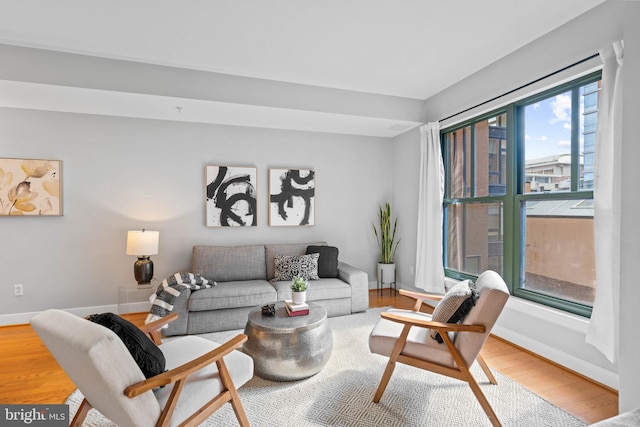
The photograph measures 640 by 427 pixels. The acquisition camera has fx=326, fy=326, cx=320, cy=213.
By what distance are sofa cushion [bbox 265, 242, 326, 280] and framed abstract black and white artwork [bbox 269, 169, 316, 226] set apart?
378mm

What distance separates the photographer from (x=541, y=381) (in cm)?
245

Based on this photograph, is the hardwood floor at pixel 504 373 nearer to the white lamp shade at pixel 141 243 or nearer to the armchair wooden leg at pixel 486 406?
the armchair wooden leg at pixel 486 406

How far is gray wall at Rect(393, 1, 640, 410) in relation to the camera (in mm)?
1824

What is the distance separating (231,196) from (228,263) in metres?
0.92

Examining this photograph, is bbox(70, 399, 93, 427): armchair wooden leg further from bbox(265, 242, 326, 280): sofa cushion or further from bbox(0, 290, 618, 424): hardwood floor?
bbox(265, 242, 326, 280): sofa cushion

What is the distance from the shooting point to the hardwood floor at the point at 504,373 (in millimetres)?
2179

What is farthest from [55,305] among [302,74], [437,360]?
[437,360]

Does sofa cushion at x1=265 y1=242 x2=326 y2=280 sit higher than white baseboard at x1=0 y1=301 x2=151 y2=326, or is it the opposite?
sofa cushion at x1=265 y1=242 x2=326 y2=280

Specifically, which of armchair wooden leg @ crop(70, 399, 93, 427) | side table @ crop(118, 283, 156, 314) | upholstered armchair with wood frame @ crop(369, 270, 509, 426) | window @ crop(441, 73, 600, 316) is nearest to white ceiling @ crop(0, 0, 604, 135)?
window @ crop(441, 73, 600, 316)

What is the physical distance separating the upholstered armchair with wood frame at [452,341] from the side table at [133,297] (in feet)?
9.43

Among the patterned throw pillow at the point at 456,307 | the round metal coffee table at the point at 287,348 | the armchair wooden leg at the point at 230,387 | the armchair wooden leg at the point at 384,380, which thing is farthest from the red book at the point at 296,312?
the patterned throw pillow at the point at 456,307

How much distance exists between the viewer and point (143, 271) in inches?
148

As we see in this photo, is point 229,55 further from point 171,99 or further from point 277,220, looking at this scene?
point 277,220

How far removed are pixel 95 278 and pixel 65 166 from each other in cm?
136
